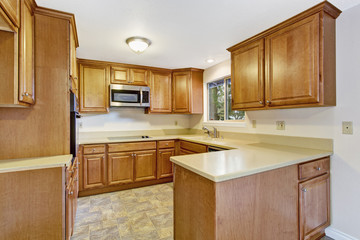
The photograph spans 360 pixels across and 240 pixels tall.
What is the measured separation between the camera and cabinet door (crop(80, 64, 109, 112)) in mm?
3059

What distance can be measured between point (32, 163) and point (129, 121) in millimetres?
2252

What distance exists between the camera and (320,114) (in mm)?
1900

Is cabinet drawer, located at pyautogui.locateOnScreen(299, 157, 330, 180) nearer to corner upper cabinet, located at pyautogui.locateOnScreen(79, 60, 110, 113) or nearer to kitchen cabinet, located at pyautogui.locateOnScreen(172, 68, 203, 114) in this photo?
kitchen cabinet, located at pyautogui.locateOnScreen(172, 68, 203, 114)

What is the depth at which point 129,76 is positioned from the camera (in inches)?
133

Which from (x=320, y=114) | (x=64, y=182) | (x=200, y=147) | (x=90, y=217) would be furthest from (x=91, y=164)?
(x=320, y=114)

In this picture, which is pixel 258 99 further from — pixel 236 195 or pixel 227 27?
pixel 236 195

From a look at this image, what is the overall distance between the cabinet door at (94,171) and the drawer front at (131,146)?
20 centimetres

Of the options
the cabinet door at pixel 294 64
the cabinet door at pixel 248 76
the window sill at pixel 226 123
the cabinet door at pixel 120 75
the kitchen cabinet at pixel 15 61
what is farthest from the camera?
the cabinet door at pixel 120 75

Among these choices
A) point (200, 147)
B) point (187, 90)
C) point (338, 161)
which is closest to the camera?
point (338, 161)

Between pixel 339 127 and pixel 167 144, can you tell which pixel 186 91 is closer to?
pixel 167 144

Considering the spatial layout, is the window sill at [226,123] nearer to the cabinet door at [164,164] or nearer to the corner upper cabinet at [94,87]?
the cabinet door at [164,164]

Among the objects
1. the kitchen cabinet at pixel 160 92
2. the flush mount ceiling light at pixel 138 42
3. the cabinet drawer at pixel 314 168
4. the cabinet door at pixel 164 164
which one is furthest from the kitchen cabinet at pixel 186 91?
the cabinet drawer at pixel 314 168

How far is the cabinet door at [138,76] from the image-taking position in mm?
3408

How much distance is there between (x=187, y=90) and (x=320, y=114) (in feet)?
7.51
